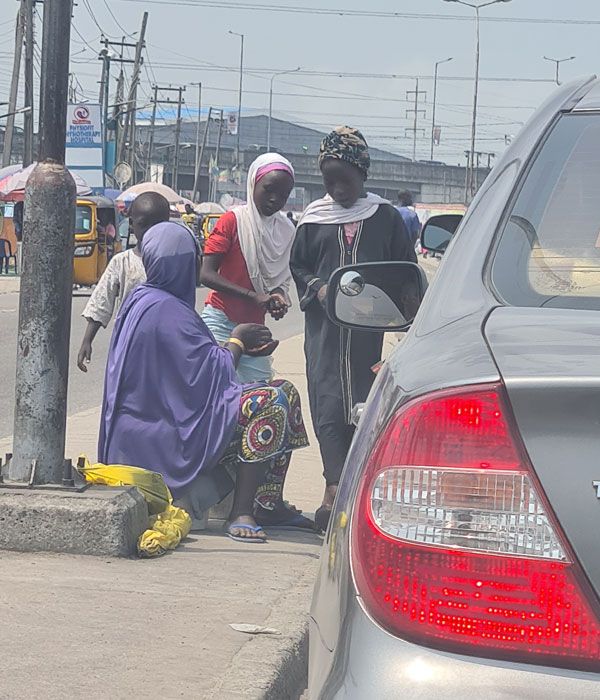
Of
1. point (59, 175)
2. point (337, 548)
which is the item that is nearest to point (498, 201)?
point (337, 548)

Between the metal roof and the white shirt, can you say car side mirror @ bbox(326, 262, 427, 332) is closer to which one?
the white shirt

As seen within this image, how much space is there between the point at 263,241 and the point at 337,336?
0.80 meters

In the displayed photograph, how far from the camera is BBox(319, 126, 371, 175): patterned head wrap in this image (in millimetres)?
5918

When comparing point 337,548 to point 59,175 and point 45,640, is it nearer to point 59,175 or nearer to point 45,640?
point 45,640

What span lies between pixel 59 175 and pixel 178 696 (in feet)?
8.23

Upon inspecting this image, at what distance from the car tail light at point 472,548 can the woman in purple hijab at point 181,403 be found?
3.81m

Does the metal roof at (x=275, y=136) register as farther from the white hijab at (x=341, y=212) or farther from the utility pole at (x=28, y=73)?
the white hijab at (x=341, y=212)

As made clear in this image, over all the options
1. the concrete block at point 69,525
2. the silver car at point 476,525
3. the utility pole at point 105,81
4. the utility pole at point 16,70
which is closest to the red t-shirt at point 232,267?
the concrete block at point 69,525

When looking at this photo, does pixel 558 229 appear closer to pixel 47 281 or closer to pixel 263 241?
pixel 47 281

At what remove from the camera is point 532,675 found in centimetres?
165

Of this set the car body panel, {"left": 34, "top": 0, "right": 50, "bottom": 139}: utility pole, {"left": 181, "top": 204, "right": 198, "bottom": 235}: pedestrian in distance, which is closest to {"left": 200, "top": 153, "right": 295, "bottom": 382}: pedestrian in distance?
{"left": 34, "top": 0, "right": 50, "bottom": 139}: utility pole

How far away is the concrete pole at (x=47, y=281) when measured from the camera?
204 inches

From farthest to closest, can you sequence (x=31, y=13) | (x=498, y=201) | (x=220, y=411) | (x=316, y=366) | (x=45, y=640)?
(x=31, y=13)
(x=316, y=366)
(x=220, y=411)
(x=45, y=640)
(x=498, y=201)

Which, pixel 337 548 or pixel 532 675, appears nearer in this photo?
pixel 532 675
